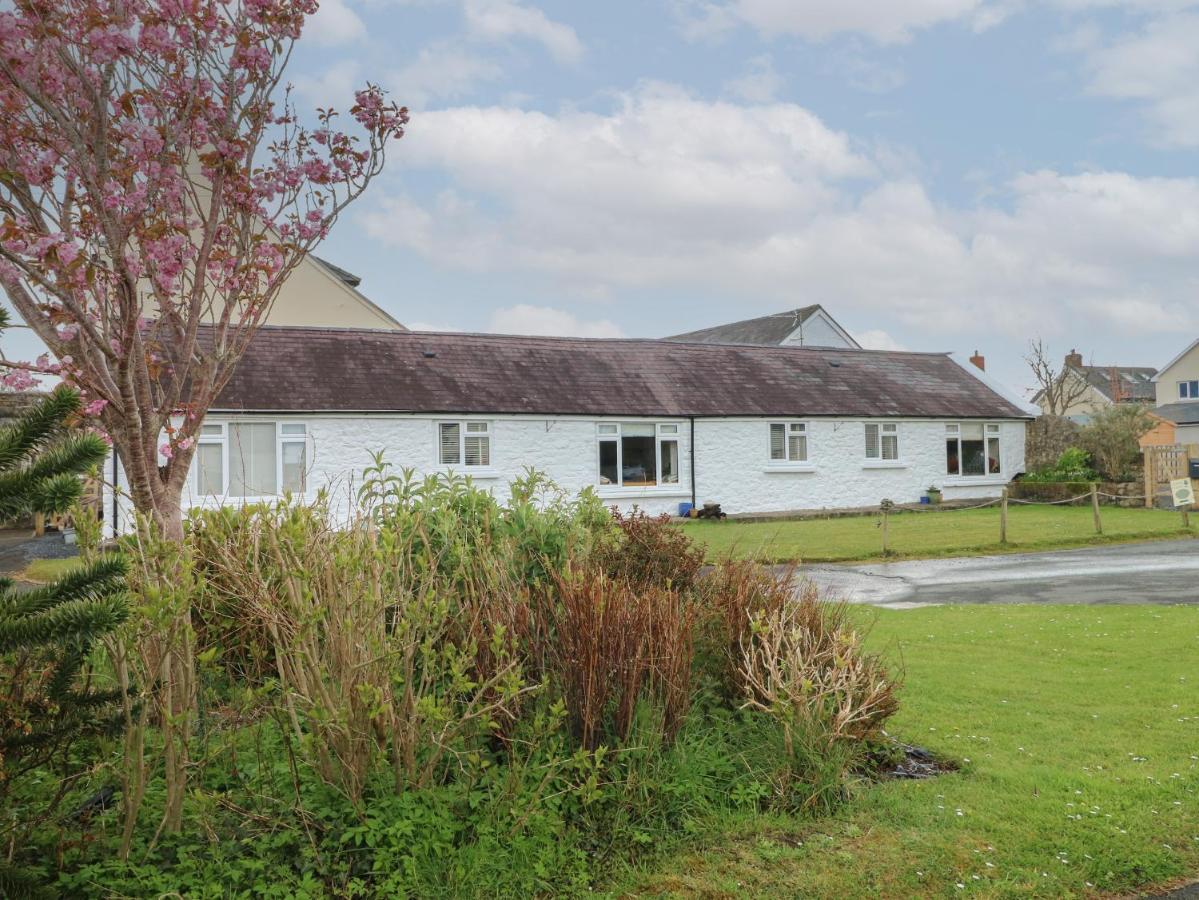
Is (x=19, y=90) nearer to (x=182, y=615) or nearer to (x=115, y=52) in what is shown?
(x=115, y=52)

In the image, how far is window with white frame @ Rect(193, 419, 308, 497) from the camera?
2280 centimetres

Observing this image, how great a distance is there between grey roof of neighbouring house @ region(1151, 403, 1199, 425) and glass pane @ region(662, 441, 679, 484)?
38.7 m

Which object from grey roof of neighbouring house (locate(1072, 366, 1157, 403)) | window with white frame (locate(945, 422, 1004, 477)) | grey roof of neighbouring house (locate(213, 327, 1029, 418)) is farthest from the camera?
grey roof of neighbouring house (locate(1072, 366, 1157, 403))

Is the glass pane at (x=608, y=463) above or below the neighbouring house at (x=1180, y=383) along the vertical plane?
below

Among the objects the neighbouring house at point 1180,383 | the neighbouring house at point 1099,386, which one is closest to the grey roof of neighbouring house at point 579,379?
the neighbouring house at point 1180,383

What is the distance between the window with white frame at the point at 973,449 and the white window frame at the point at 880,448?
6.33 ft

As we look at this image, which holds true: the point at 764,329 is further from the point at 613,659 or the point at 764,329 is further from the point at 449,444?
the point at 613,659

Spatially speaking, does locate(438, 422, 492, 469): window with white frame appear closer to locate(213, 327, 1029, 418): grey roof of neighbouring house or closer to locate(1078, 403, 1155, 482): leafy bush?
locate(213, 327, 1029, 418): grey roof of neighbouring house

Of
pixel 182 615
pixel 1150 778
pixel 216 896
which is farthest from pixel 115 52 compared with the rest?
pixel 1150 778

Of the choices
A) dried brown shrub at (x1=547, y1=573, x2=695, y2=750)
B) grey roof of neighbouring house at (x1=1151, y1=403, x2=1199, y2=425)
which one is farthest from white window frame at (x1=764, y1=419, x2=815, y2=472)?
grey roof of neighbouring house at (x1=1151, y1=403, x2=1199, y2=425)

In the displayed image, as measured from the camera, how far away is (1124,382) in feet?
262

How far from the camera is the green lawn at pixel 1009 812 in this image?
441 cm

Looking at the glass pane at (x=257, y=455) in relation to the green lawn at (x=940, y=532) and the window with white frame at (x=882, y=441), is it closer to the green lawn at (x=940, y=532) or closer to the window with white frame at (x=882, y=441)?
the green lawn at (x=940, y=532)

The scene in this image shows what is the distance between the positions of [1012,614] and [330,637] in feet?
31.7
